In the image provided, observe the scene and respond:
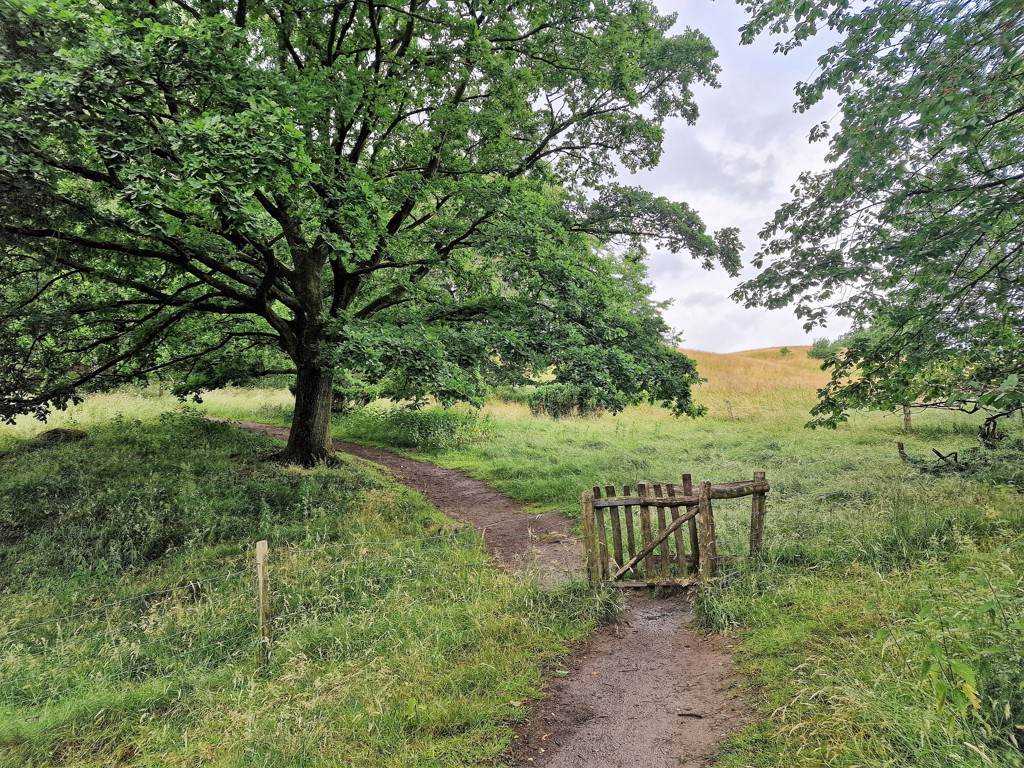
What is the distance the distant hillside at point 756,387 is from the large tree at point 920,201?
11703 mm

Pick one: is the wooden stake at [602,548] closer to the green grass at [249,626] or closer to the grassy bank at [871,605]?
the green grass at [249,626]

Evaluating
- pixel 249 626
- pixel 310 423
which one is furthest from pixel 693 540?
pixel 310 423

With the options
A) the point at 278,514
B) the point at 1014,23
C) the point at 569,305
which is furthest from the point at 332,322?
the point at 1014,23

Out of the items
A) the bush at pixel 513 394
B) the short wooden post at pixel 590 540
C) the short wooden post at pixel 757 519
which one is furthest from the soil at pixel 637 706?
the bush at pixel 513 394

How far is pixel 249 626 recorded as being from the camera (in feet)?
20.9

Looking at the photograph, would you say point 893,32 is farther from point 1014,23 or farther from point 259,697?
point 259,697

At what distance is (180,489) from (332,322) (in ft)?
16.3

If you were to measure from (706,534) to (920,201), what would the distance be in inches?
265

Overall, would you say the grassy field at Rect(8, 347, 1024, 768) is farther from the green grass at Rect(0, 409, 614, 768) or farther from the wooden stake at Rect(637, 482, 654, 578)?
the wooden stake at Rect(637, 482, 654, 578)

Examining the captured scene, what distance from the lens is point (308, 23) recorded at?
10047 millimetres

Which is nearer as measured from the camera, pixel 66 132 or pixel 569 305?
pixel 66 132

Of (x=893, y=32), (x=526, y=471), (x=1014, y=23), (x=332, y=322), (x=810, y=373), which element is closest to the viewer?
A: (x=1014, y=23)

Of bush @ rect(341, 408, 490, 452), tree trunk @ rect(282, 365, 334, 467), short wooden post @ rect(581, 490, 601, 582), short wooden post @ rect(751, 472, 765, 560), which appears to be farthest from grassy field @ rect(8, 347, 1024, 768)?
bush @ rect(341, 408, 490, 452)

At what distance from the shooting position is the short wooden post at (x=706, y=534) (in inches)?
255
